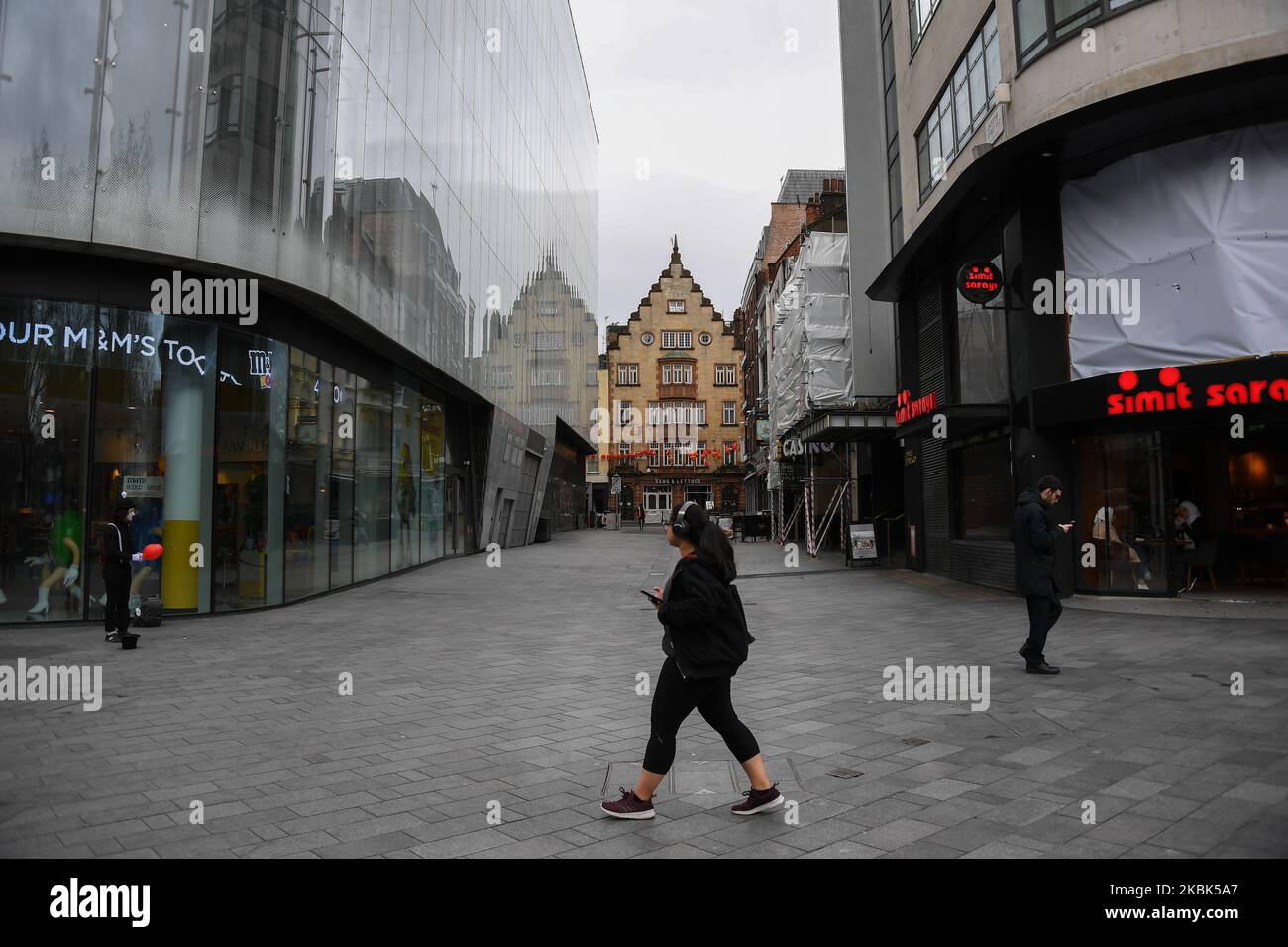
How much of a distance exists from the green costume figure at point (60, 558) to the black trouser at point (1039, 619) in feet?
40.8

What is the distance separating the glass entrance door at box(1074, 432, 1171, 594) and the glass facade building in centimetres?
1312

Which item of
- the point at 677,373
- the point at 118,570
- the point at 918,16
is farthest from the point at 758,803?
the point at 677,373

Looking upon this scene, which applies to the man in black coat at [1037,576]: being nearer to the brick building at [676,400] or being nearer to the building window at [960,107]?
the building window at [960,107]

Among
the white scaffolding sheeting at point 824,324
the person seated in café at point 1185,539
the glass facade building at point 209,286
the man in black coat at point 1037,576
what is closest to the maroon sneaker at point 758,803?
the man in black coat at point 1037,576

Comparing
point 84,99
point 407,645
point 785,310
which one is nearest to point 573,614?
point 407,645

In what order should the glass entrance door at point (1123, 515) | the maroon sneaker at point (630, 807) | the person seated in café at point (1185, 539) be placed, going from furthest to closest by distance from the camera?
the person seated in café at point (1185, 539) < the glass entrance door at point (1123, 515) < the maroon sneaker at point (630, 807)

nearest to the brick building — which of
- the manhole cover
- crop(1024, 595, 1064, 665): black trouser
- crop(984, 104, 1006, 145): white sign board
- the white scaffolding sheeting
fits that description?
the white scaffolding sheeting

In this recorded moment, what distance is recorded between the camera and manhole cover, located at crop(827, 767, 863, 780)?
5090 millimetres

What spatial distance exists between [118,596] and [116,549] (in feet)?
1.95

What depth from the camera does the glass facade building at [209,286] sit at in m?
11.3

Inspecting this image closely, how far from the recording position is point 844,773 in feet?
17.0

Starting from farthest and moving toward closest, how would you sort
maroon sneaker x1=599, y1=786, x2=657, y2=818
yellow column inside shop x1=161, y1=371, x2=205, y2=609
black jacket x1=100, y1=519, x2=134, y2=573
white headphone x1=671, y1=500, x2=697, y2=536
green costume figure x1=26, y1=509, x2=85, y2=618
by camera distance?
yellow column inside shop x1=161, y1=371, x2=205, y2=609 < green costume figure x1=26, y1=509, x2=85, y2=618 < black jacket x1=100, y1=519, x2=134, y2=573 < white headphone x1=671, y1=500, x2=697, y2=536 < maroon sneaker x1=599, y1=786, x2=657, y2=818

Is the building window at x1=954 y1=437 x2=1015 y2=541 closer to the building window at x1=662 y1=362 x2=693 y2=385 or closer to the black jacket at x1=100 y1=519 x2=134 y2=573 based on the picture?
the black jacket at x1=100 y1=519 x2=134 y2=573
